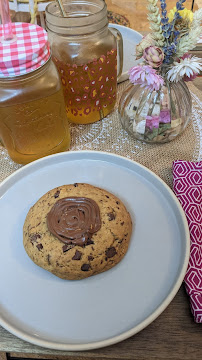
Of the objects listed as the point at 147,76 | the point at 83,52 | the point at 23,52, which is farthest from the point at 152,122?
the point at 23,52

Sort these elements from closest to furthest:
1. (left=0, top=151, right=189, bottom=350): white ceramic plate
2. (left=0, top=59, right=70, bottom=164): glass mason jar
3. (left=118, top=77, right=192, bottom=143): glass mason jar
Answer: (left=0, top=151, right=189, bottom=350): white ceramic plate → (left=0, top=59, right=70, bottom=164): glass mason jar → (left=118, top=77, right=192, bottom=143): glass mason jar

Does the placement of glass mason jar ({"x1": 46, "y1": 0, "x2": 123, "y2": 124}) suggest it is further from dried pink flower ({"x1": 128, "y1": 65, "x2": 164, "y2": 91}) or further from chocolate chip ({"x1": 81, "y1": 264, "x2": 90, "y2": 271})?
chocolate chip ({"x1": 81, "y1": 264, "x2": 90, "y2": 271})

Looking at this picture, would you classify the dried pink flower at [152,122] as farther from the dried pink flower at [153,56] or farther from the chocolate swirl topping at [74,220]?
the chocolate swirl topping at [74,220]

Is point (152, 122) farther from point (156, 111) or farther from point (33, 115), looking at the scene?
point (33, 115)

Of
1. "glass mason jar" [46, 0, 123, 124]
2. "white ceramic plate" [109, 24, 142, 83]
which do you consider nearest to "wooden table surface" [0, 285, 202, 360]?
"glass mason jar" [46, 0, 123, 124]

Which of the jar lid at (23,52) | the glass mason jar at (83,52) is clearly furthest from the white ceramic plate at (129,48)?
the jar lid at (23,52)

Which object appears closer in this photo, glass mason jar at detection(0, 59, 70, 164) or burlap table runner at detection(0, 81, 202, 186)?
glass mason jar at detection(0, 59, 70, 164)
